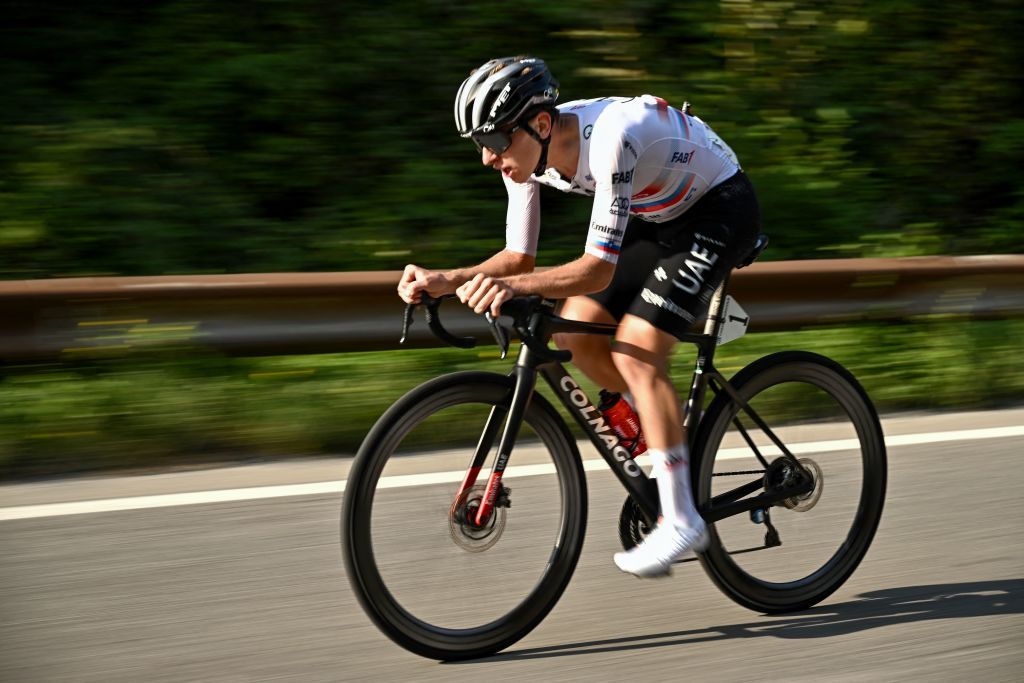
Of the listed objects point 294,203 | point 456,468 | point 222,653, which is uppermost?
point 456,468

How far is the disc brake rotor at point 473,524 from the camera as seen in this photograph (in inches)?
148

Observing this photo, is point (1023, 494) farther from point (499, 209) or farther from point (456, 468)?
point (499, 209)

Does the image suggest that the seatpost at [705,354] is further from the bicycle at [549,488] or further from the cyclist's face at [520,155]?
the cyclist's face at [520,155]

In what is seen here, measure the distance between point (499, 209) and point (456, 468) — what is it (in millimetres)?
4292

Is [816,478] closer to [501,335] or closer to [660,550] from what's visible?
[660,550]

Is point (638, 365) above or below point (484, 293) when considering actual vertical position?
below

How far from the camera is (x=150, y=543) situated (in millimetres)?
4523

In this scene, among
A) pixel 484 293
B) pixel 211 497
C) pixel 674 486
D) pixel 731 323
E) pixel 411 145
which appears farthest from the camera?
pixel 411 145

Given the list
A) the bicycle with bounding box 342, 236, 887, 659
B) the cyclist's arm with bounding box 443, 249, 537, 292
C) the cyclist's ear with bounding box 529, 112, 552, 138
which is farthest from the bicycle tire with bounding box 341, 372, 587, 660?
the cyclist's ear with bounding box 529, 112, 552, 138

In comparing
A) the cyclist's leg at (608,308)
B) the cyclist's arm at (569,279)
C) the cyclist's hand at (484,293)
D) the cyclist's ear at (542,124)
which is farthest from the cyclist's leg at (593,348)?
the cyclist's ear at (542,124)

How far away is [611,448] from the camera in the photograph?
3961 millimetres

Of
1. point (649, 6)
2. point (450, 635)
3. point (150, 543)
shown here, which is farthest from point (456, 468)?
point (649, 6)

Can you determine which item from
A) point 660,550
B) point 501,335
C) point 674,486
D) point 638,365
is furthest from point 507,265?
point 660,550

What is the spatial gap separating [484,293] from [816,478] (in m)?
1.47
